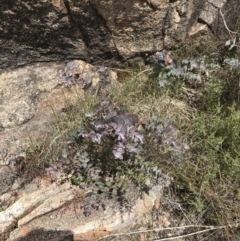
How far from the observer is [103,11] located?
2.98 metres

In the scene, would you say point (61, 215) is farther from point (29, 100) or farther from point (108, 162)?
point (29, 100)

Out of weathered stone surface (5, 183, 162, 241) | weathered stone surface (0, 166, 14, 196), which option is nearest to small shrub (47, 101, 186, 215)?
weathered stone surface (5, 183, 162, 241)

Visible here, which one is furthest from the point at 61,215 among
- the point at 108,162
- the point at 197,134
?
the point at 197,134

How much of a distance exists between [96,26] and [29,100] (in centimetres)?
81

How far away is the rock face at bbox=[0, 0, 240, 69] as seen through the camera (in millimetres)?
2957

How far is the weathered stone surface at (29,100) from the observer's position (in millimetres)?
3035

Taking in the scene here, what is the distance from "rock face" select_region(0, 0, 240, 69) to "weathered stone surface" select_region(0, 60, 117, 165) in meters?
0.10

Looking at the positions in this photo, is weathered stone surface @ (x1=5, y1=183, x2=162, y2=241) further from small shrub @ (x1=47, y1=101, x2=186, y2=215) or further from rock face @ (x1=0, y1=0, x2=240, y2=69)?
rock face @ (x1=0, y1=0, x2=240, y2=69)

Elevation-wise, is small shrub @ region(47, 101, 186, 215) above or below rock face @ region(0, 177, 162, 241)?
above

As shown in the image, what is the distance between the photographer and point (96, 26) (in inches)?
123

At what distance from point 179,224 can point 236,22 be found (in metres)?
1.86

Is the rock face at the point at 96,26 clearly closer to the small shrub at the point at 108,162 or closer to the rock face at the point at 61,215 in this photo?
the small shrub at the point at 108,162

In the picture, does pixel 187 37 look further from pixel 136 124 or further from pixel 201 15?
pixel 136 124

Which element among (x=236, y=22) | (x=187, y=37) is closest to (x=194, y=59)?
(x=187, y=37)
